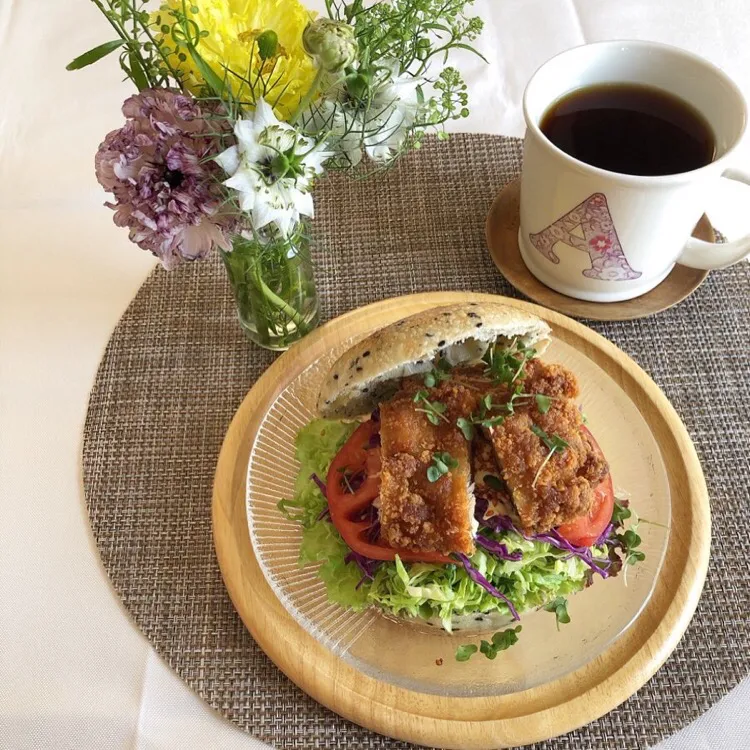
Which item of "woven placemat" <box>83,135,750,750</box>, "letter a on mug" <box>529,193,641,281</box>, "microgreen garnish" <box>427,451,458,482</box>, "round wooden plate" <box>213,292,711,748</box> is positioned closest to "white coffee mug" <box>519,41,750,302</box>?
"letter a on mug" <box>529,193,641,281</box>

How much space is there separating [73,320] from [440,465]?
1043 mm

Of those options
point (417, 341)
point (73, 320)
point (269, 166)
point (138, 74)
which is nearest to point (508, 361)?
point (417, 341)

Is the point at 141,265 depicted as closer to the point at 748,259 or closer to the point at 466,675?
the point at 466,675

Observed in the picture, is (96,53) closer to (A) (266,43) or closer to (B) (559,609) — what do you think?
(A) (266,43)

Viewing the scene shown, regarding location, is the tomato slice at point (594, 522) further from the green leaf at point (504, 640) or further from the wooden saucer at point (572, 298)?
the wooden saucer at point (572, 298)

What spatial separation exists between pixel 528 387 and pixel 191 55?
0.75 m

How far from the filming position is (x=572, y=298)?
5.18 ft

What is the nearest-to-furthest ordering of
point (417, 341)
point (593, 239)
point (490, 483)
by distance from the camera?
point (417, 341), point (490, 483), point (593, 239)

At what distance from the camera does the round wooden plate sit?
1.12 m

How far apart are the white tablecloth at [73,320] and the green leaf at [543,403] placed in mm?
593

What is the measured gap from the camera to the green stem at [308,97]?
93 cm

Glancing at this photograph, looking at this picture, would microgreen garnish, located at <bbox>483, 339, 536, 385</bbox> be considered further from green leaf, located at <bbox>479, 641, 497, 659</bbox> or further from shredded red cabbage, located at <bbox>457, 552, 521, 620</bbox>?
green leaf, located at <bbox>479, 641, 497, 659</bbox>

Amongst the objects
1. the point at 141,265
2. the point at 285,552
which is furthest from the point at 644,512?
the point at 141,265

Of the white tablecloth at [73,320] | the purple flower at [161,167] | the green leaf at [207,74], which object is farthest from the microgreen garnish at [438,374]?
the white tablecloth at [73,320]
